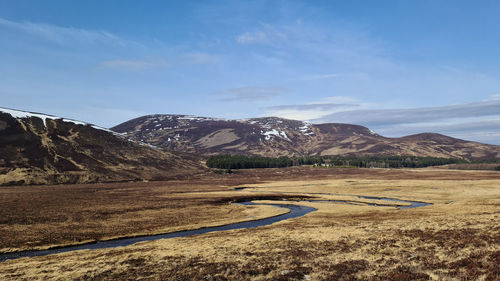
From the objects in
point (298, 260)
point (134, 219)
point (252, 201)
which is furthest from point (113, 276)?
point (252, 201)

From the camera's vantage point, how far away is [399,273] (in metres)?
24.1

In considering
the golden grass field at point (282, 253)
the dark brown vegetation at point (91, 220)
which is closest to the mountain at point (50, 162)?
the dark brown vegetation at point (91, 220)

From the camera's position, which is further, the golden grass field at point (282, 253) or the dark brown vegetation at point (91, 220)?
the dark brown vegetation at point (91, 220)

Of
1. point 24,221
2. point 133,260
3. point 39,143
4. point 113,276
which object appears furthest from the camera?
point 39,143

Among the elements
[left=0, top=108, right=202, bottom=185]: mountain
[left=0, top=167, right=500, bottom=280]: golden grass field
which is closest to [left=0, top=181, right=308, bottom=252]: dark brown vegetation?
[left=0, top=167, right=500, bottom=280]: golden grass field

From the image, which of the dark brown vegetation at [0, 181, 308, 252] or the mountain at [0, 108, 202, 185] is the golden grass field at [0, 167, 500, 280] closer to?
the dark brown vegetation at [0, 181, 308, 252]

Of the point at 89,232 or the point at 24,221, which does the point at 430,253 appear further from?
the point at 24,221

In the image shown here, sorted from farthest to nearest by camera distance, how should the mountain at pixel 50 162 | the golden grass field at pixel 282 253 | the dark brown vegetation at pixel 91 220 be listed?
the mountain at pixel 50 162 → the dark brown vegetation at pixel 91 220 → the golden grass field at pixel 282 253

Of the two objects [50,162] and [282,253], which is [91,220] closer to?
[282,253]

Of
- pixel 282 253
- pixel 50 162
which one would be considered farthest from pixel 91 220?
pixel 50 162

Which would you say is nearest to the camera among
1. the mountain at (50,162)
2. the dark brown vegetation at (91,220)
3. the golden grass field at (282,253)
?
the golden grass field at (282,253)

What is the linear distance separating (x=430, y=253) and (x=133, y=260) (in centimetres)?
2734

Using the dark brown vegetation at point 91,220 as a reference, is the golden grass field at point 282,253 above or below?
above

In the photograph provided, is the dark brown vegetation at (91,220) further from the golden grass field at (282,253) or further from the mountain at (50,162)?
the mountain at (50,162)
